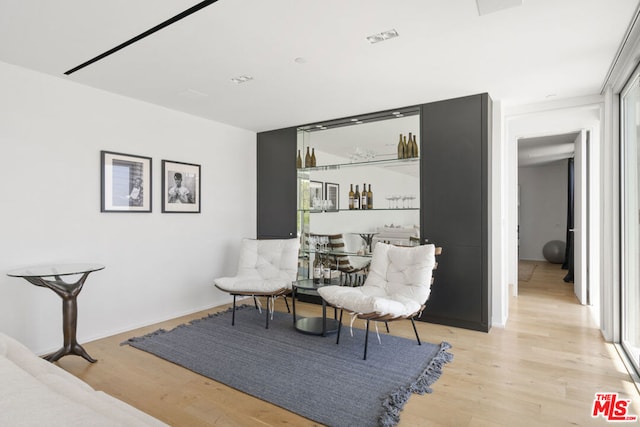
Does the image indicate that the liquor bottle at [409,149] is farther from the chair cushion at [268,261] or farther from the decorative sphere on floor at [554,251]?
the decorative sphere on floor at [554,251]

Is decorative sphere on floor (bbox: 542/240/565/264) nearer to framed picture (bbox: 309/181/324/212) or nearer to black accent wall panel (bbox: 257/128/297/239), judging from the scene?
framed picture (bbox: 309/181/324/212)

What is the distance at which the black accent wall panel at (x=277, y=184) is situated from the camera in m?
5.20

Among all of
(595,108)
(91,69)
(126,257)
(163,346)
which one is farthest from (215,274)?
(595,108)

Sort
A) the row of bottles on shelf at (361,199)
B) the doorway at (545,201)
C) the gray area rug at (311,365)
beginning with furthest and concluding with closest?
the doorway at (545,201) → the row of bottles on shelf at (361,199) → the gray area rug at (311,365)

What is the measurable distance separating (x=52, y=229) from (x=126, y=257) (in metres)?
0.76

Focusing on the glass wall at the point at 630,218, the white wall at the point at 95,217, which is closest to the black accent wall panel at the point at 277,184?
the white wall at the point at 95,217

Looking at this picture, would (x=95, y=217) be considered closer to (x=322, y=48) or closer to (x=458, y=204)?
(x=322, y=48)

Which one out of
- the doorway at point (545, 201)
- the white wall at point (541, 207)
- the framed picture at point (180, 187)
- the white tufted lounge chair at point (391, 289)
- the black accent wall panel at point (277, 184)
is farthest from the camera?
the white wall at point (541, 207)

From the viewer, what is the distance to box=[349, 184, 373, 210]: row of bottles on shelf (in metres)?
4.71

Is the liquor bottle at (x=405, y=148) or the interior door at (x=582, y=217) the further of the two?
the interior door at (x=582, y=217)

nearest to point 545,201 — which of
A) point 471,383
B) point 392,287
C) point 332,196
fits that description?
point 332,196

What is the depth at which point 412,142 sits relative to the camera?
4.30 metres

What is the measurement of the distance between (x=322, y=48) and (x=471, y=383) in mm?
2726

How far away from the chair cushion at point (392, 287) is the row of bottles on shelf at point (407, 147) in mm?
1212
